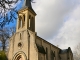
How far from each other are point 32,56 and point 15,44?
561cm

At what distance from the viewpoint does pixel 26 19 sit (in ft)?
117

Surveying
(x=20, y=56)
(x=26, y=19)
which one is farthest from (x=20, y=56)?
(x=26, y=19)

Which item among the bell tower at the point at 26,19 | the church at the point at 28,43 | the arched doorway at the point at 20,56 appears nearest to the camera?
the church at the point at 28,43

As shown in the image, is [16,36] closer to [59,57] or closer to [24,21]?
[24,21]

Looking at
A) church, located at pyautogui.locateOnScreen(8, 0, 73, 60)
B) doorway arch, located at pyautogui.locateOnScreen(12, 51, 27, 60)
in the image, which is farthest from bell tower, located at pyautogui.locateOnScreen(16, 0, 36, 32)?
doorway arch, located at pyautogui.locateOnScreen(12, 51, 27, 60)

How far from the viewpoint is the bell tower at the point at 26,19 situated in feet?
117

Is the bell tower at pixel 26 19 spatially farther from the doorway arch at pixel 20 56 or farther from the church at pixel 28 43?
the doorway arch at pixel 20 56

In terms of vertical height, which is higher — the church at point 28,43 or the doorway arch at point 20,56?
the church at point 28,43

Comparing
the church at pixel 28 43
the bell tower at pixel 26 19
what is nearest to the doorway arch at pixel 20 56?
the church at pixel 28 43

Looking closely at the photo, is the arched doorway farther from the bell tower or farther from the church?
the bell tower

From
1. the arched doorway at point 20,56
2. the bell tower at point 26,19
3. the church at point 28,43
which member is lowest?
the arched doorway at point 20,56

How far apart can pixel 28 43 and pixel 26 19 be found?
18.6 ft

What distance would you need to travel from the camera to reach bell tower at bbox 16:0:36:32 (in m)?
35.8

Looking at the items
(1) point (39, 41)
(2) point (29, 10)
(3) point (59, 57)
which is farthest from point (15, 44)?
(3) point (59, 57)
